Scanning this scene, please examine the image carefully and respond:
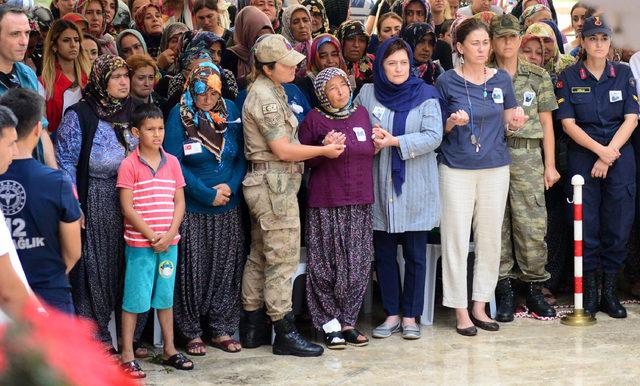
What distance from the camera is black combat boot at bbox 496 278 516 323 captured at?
5.91 m

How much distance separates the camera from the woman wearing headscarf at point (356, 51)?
20.5 feet

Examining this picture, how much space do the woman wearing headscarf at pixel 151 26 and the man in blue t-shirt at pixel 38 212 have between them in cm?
348

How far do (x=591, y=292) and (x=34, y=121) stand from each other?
3983mm

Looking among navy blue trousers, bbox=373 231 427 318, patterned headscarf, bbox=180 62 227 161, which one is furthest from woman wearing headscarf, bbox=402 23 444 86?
patterned headscarf, bbox=180 62 227 161

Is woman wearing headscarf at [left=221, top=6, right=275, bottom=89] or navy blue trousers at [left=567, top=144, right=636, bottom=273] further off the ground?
woman wearing headscarf at [left=221, top=6, right=275, bottom=89]

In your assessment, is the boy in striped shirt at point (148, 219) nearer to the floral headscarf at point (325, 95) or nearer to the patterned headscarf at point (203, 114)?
the patterned headscarf at point (203, 114)

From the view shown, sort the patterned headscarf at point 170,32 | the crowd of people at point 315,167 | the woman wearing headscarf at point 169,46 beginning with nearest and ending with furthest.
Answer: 1. the crowd of people at point 315,167
2. the woman wearing headscarf at point 169,46
3. the patterned headscarf at point 170,32

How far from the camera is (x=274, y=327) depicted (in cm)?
525

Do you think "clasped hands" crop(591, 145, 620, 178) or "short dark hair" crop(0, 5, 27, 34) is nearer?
"short dark hair" crop(0, 5, 27, 34)

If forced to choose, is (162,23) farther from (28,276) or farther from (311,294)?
(28,276)

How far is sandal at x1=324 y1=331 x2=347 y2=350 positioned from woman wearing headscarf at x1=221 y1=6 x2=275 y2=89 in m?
1.74

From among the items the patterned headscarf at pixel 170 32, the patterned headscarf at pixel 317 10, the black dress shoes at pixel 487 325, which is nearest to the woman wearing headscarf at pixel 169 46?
the patterned headscarf at pixel 170 32

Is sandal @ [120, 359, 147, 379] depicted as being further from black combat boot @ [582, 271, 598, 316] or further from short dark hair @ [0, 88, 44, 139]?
black combat boot @ [582, 271, 598, 316]

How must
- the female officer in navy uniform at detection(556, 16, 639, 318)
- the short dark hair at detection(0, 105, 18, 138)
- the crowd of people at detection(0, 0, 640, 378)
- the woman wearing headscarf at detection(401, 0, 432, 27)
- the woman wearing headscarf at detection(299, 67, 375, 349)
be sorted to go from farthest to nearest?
1. the woman wearing headscarf at detection(401, 0, 432, 27)
2. the female officer in navy uniform at detection(556, 16, 639, 318)
3. the woman wearing headscarf at detection(299, 67, 375, 349)
4. the crowd of people at detection(0, 0, 640, 378)
5. the short dark hair at detection(0, 105, 18, 138)
